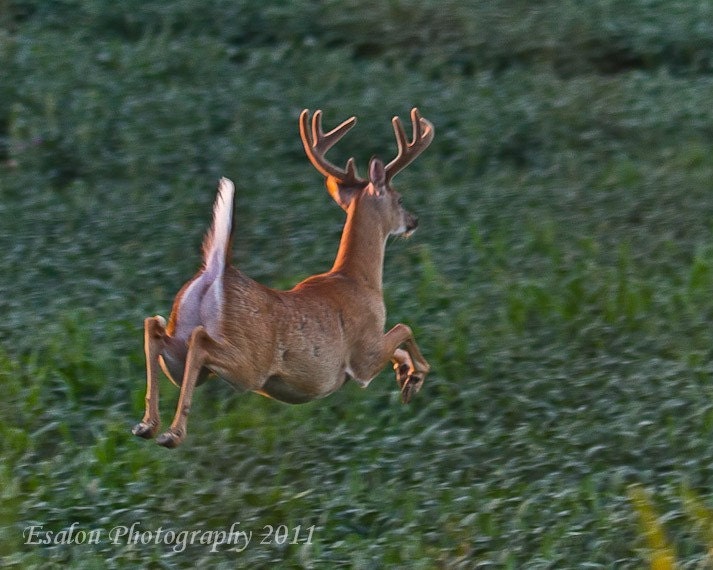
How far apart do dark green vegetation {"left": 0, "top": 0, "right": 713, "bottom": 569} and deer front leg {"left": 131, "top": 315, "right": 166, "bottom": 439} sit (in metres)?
1.47

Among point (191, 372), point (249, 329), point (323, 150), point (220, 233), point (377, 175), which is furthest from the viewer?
point (323, 150)

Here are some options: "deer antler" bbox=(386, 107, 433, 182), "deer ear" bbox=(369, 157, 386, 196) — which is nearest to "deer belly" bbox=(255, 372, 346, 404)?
"deer ear" bbox=(369, 157, 386, 196)

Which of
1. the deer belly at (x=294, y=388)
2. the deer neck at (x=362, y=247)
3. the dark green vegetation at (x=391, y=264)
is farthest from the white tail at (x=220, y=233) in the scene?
the dark green vegetation at (x=391, y=264)

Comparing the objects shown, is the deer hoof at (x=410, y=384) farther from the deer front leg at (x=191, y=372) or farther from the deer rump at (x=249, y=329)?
the deer front leg at (x=191, y=372)

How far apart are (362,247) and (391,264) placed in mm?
3232

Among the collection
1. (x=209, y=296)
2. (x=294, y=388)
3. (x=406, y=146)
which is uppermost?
(x=406, y=146)

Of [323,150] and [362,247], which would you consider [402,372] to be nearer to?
[362,247]

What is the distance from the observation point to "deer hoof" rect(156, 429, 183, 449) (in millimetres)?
4332

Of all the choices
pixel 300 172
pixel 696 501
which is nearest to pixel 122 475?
pixel 696 501

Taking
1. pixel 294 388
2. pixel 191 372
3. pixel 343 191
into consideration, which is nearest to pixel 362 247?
pixel 343 191

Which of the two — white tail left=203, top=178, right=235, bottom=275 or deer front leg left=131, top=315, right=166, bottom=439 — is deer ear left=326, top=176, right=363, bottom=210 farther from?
deer front leg left=131, top=315, right=166, bottom=439

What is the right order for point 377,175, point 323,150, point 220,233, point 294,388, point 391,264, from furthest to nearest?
point 391,264 → point 323,150 → point 377,175 → point 294,388 → point 220,233

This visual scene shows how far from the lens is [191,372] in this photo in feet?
15.2

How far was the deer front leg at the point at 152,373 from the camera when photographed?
4.45 m
